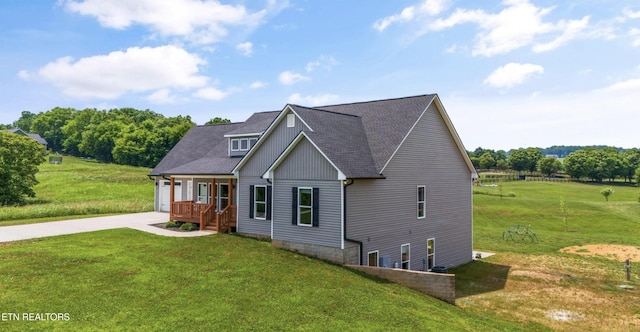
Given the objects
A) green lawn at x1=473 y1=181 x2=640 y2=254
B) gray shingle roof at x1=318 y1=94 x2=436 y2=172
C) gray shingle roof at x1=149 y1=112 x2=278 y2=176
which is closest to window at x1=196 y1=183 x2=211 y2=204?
gray shingle roof at x1=149 y1=112 x2=278 y2=176

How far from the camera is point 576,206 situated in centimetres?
4803

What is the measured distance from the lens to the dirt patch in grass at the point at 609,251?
24680mm

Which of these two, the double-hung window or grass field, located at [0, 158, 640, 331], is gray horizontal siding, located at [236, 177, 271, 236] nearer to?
grass field, located at [0, 158, 640, 331]

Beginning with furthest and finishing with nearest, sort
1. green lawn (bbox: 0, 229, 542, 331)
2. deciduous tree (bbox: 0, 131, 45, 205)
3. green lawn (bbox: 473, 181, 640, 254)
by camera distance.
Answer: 1. deciduous tree (bbox: 0, 131, 45, 205)
2. green lawn (bbox: 473, 181, 640, 254)
3. green lawn (bbox: 0, 229, 542, 331)

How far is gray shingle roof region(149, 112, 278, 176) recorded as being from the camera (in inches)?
880

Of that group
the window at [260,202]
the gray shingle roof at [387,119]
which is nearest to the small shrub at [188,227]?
the window at [260,202]

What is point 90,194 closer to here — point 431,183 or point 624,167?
point 431,183

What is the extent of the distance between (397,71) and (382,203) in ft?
38.1

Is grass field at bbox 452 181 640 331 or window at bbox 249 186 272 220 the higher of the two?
window at bbox 249 186 272 220

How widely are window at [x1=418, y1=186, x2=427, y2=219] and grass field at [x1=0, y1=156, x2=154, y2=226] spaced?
21.5 metres

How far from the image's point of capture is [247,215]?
19.3 m

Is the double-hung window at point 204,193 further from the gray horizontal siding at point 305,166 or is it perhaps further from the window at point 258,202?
the gray horizontal siding at point 305,166

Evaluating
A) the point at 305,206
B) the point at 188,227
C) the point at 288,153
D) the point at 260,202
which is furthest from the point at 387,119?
the point at 188,227

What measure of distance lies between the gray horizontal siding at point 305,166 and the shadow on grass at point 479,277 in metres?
7.33
